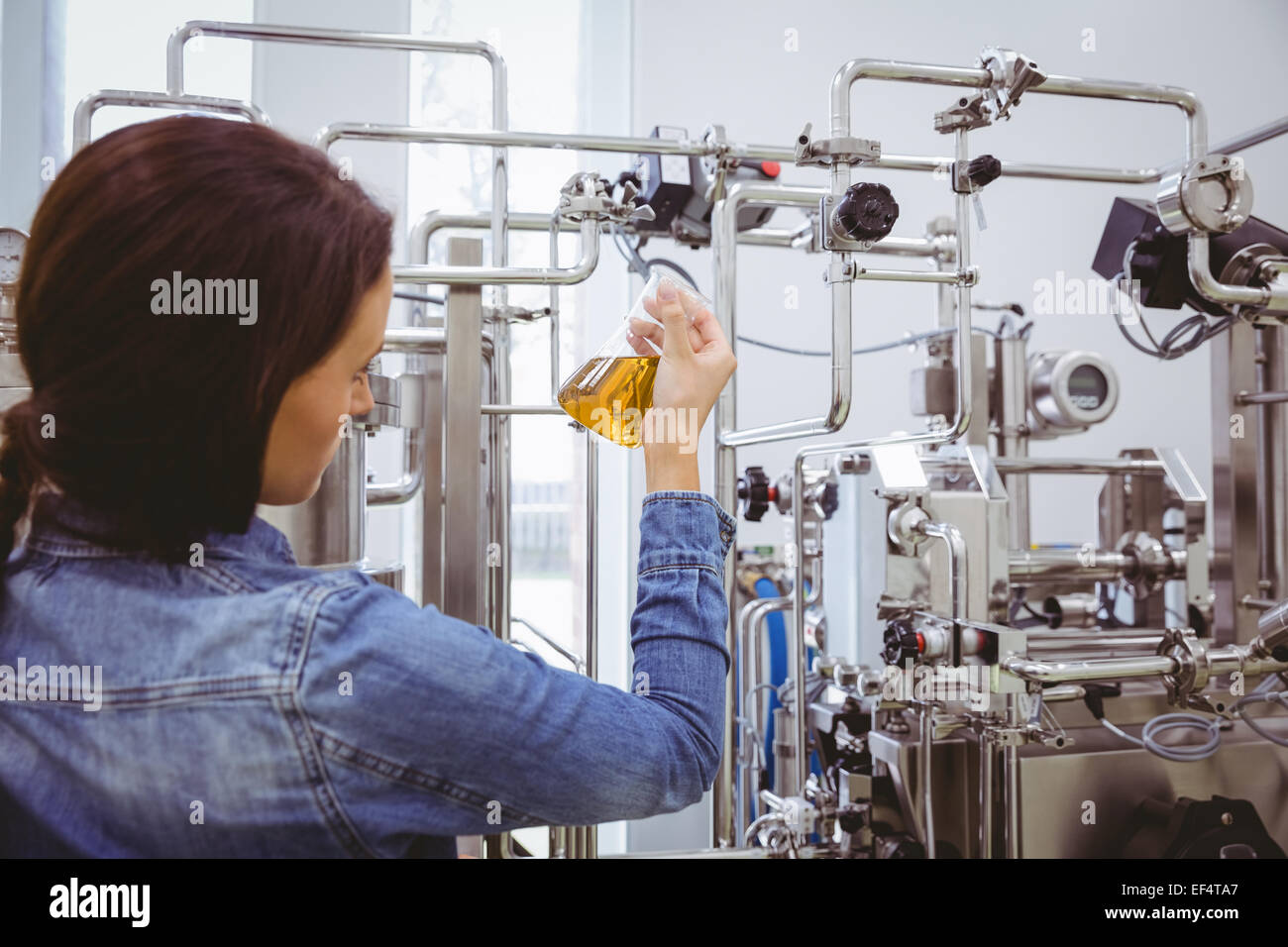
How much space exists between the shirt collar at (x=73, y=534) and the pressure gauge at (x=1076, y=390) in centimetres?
162

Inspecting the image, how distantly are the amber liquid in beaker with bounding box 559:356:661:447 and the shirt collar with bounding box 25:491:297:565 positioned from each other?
381 millimetres

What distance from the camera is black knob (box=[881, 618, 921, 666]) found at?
1.10 meters

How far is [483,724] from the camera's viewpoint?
1.62ft

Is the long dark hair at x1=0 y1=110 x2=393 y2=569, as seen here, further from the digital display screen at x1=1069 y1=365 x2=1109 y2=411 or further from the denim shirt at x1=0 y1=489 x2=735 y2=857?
the digital display screen at x1=1069 y1=365 x2=1109 y2=411

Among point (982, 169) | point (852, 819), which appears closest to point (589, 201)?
point (982, 169)

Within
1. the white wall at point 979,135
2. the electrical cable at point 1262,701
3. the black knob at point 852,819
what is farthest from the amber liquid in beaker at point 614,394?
the white wall at point 979,135

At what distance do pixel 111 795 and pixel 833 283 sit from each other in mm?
897

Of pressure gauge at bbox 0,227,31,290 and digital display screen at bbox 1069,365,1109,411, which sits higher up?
pressure gauge at bbox 0,227,31,290

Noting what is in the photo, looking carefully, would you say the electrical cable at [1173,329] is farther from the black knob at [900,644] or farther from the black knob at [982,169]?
the black knob at [900,644]

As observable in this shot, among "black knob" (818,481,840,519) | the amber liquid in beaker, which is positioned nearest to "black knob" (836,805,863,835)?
"black knob" (818,481,840,519)

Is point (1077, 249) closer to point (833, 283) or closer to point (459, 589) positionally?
point (833, 283)

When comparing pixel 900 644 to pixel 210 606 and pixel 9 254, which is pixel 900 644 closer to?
pixel 210 606

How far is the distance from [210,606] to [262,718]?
0.23ft

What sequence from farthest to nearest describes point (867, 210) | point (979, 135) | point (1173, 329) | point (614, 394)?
point (979, 135), point (1173, 329), point (867, 210), point (614, 394)
